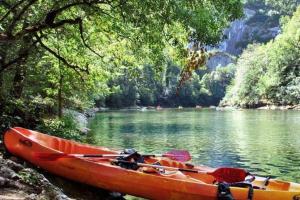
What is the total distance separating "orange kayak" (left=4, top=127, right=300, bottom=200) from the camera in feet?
35.6

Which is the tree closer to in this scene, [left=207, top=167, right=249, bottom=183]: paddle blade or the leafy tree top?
the leafy tree top

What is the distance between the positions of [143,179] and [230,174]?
7.77ft

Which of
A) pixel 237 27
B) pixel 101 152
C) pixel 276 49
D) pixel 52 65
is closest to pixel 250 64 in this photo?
pixel 276 49

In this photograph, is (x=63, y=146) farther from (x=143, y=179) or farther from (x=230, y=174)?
(x=230, y=174)

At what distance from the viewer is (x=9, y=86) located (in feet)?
59.7

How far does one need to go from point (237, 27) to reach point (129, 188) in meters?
190

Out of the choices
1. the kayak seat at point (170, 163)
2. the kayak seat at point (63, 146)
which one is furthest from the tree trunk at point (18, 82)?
the kayak seat at point (170, 163)

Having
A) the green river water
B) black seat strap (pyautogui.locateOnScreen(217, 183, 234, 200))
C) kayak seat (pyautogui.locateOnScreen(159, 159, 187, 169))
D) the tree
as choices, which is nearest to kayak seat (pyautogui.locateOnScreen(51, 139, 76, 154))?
kayak seat (pyautogui.locateOnScreen(159, 159, 187, 169))

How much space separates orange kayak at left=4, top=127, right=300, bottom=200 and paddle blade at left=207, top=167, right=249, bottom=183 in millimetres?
358

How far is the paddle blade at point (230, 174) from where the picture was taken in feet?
38.9

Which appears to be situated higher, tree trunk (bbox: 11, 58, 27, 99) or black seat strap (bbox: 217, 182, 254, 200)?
tree trunk (bbox: 11, 58, 27, 99)

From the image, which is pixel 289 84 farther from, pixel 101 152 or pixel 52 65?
pixel 101 152

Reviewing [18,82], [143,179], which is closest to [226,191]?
[143,179]

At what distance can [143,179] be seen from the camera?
37.1 feet
